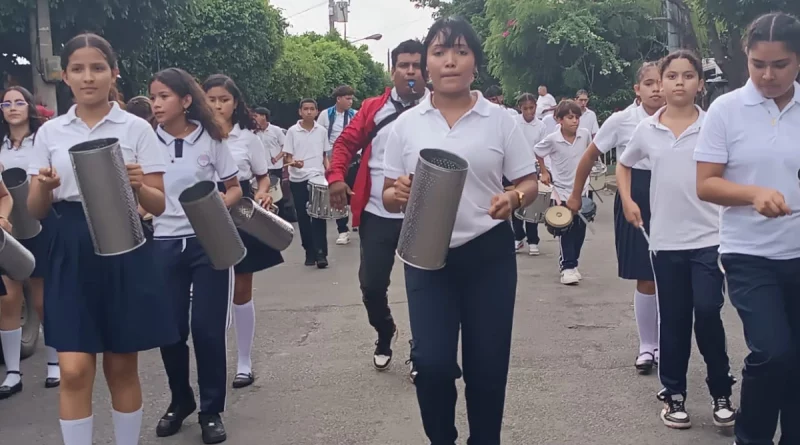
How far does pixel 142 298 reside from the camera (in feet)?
13.9

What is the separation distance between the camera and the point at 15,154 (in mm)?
6305

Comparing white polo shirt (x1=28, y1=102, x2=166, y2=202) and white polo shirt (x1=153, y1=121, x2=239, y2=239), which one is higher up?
white polo shirt (x1=28, y1=102, x2=166, y2=202)

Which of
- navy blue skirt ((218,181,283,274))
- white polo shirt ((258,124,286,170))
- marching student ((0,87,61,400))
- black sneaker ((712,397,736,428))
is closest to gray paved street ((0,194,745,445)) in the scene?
black sneaker ((712,397,736,428))

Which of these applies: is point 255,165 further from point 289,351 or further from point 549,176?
point 549,176

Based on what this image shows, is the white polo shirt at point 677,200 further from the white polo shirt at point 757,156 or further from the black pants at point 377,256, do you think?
the black pants at point 377,256

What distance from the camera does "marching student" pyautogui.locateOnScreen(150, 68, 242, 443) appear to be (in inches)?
A: 198

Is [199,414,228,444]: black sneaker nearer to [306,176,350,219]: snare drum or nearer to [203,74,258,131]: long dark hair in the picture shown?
[203,74,258,131]: long dark hair

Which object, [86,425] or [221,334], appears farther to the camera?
[221,334]

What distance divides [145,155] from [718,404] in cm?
303

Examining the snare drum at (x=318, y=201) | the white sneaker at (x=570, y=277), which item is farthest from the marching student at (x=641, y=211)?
the snare drum at (x=318, y=201)

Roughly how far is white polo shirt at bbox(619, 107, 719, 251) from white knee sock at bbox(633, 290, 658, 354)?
1113 millimetres

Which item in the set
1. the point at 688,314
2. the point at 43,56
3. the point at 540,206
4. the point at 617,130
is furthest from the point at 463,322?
the point at 43,56

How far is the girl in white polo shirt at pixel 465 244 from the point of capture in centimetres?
390

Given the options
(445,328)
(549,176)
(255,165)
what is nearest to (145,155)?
(445,328)
